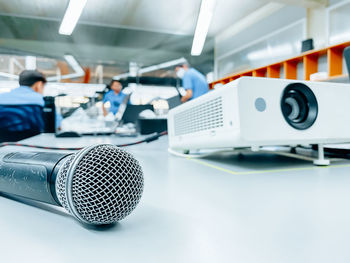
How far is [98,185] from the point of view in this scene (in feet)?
0.80

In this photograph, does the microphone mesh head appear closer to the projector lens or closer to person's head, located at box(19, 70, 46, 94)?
the projector lens

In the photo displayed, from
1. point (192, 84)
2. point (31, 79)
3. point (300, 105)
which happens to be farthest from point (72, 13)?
point (300, 105)

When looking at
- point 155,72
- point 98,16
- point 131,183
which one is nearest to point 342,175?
point 131,183

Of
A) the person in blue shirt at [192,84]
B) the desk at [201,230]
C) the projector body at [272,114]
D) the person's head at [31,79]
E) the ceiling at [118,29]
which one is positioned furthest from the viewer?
the ceiling at [118,29]

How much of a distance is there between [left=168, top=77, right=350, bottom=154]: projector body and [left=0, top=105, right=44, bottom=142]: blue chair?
1.49m

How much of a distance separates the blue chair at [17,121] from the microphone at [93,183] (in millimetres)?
1738

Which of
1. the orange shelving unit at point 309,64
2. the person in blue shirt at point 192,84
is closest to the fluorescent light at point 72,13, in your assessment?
the person in blue shirt at point 192,84

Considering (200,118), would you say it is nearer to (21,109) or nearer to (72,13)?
(21,109)

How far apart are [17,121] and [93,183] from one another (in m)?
1.89

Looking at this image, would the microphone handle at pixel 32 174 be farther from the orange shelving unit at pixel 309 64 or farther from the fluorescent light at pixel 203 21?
the orange shelving unit at pixel 309 64

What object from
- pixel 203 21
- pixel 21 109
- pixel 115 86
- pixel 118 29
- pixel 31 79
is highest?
pixel 118 29

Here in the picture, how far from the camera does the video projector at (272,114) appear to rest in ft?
1.91

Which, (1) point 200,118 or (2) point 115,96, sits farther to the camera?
(2) point 115,96

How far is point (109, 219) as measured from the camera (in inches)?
10.0
